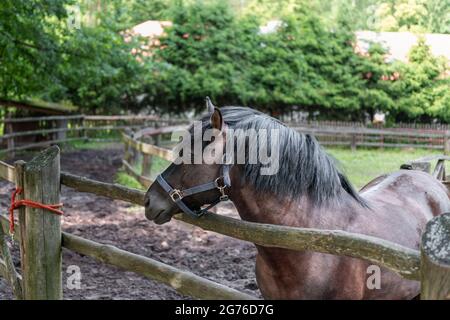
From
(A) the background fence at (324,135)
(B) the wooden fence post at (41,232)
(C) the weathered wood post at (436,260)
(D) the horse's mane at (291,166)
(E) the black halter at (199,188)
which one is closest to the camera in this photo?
(C) the weathered wood post at (436,260)

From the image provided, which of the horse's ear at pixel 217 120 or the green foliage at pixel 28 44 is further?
the green foliage at pixel 28 44

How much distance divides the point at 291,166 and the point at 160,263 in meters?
0.84

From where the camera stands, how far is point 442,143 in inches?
615

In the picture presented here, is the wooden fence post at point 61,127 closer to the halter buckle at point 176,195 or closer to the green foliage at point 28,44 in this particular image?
the green foliage at point 28,44

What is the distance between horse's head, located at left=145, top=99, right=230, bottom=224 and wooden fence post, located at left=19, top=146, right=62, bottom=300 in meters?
0.68

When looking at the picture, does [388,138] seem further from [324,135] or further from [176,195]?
[176,195]

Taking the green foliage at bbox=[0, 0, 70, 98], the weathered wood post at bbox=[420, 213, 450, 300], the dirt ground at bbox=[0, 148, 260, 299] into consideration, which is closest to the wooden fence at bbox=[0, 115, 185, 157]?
the green foliage at bbox=[0, 0, 70, 98]

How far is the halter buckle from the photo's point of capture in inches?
108

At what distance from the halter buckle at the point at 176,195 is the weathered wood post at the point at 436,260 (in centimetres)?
128

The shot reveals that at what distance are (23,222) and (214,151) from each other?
1260 mm

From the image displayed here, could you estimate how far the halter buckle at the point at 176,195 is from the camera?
2742 mm

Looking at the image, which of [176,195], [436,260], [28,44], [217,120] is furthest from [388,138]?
[436,260]

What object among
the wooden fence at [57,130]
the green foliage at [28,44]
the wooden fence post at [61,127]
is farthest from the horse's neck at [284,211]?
the wooden fence post at [61,127]
